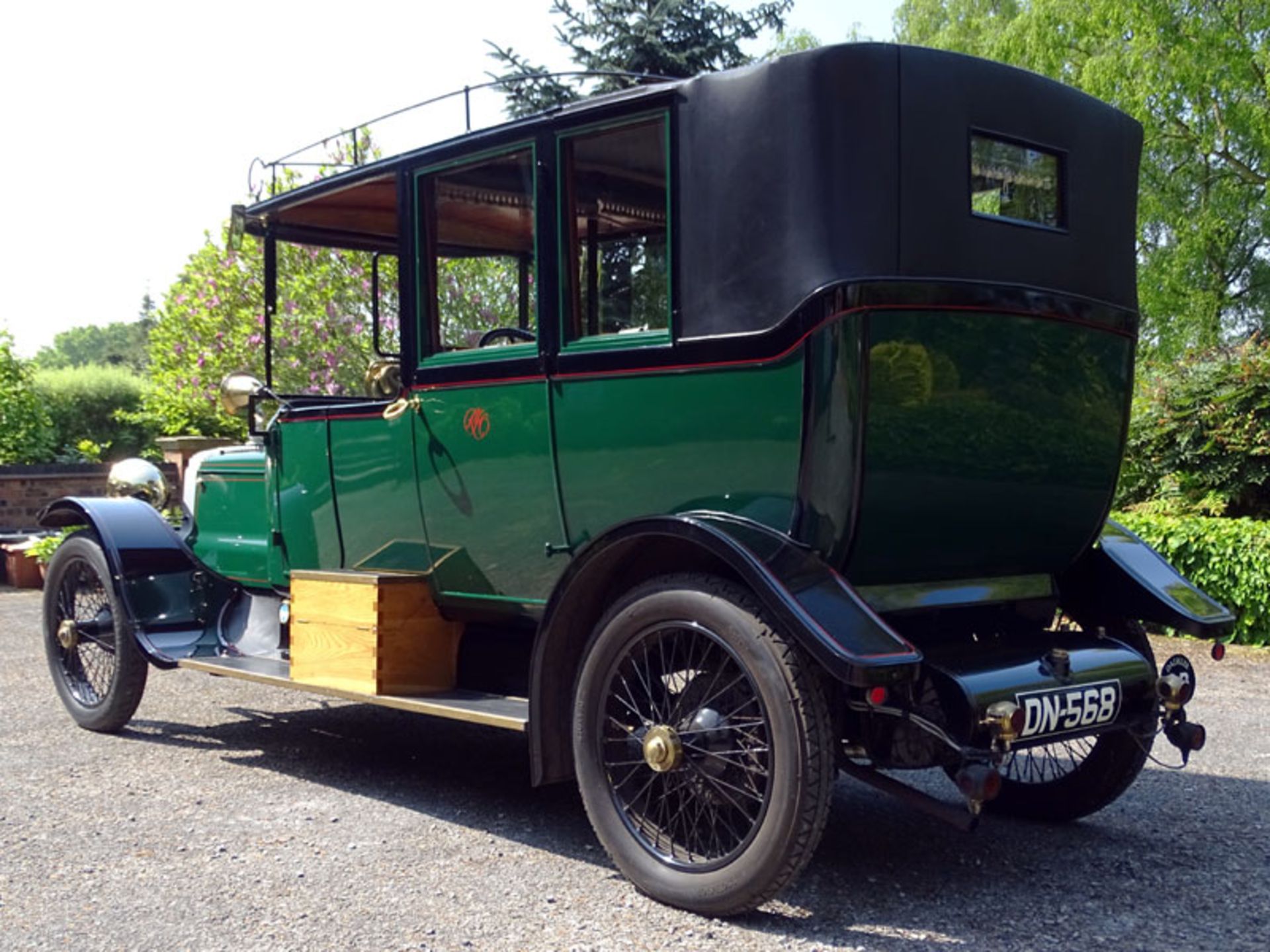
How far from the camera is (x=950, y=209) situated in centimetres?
377

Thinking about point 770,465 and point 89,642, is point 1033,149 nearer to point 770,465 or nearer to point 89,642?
point 770,465

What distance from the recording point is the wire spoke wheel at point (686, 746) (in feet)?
11.7

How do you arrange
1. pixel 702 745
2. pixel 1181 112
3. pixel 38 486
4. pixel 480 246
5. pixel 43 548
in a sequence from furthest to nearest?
1. pixel 1181 112
2. pixel 38 486
3. pixel 43 548
4. pixel 480 246
5. pixel 702 745

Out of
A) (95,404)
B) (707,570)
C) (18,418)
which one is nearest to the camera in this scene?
(707,570)

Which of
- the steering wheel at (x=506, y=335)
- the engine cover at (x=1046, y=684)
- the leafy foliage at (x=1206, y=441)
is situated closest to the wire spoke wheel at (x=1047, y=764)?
the engine cover at (x=1046, y=684)

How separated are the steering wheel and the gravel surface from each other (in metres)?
1.69

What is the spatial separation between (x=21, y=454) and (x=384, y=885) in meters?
13.7

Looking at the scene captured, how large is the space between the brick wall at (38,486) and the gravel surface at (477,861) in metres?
8.93

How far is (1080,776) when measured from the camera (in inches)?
175

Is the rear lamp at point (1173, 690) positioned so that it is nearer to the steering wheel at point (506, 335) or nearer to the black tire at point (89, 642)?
the steering wheel at point (506, 335)

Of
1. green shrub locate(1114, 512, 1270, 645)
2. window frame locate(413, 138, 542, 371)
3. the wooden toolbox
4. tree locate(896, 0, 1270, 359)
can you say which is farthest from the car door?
tree locate(896, 0, 1270, 359)

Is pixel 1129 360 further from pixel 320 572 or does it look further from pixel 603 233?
pixel 320 572

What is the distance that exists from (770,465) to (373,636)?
67.9 inches

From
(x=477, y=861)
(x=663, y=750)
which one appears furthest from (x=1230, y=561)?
(x=477, y=861)
